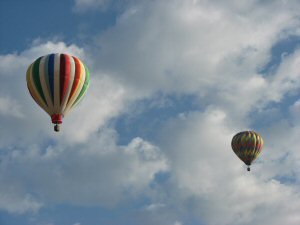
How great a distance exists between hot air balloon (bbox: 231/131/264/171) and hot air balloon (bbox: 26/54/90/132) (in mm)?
43210

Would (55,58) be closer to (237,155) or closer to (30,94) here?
(30,94)

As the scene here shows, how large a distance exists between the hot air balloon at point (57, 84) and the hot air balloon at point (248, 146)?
43.2 m

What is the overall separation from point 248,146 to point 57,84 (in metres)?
47.5

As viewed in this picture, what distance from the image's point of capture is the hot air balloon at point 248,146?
116m

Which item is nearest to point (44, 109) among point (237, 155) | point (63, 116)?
point (63, 116)

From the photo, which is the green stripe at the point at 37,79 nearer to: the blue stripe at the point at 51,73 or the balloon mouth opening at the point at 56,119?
the blue stripe at the point at 51,73

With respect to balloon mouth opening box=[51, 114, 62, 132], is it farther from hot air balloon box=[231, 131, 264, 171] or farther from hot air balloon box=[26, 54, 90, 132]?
hot air balloon box=[231, 131, 264, 171]

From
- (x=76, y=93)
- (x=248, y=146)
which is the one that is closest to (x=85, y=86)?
(x=76, y=93)

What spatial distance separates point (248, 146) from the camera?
4599 inches

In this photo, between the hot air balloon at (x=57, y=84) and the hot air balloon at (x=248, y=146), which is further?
the hot air balloon at (x=248, y=146)

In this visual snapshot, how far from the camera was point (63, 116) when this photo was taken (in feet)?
267

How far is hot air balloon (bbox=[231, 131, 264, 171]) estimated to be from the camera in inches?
4579

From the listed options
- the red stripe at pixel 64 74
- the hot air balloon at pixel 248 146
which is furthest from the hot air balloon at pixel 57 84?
the hot air balloon at pixel 248 146

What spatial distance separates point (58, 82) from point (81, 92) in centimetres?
347
